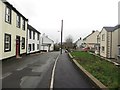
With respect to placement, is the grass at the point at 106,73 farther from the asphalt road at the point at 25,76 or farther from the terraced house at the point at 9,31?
the terraced house at the point at 9,31

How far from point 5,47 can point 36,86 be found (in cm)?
1477

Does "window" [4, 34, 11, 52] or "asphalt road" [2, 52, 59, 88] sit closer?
A: "asphalt road" [2, 52, 59, 88]

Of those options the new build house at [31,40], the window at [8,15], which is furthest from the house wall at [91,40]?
→ the window at [8,15]

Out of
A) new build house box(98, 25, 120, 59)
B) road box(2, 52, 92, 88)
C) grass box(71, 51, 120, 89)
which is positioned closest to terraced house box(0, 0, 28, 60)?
road box(2, 52, 92, 88)

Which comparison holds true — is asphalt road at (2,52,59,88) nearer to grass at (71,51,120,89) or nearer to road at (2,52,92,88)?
road at (2,52,92,88)

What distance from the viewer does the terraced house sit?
74.7ft

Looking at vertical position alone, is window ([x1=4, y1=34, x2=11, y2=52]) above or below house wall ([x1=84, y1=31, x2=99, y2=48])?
below

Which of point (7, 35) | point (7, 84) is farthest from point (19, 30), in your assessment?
point (7, 84)

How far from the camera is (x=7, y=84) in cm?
1065

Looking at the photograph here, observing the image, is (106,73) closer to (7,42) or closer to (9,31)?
(7,42)

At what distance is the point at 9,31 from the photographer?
25.6 m

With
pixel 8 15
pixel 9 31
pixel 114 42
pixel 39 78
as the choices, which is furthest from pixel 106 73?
pixel 114 42

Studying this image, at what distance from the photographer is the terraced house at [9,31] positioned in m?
22.8

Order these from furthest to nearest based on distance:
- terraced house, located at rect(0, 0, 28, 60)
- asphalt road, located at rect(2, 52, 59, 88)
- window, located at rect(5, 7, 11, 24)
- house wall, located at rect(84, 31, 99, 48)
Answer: house wall, located at rect(84, 31, 99, 48), window, located at rect(5, 7, 11, 24), terraced house, located at rect(0, 0, 28, 60), asphalt road, located at rect(2, 52, 59, 88)
